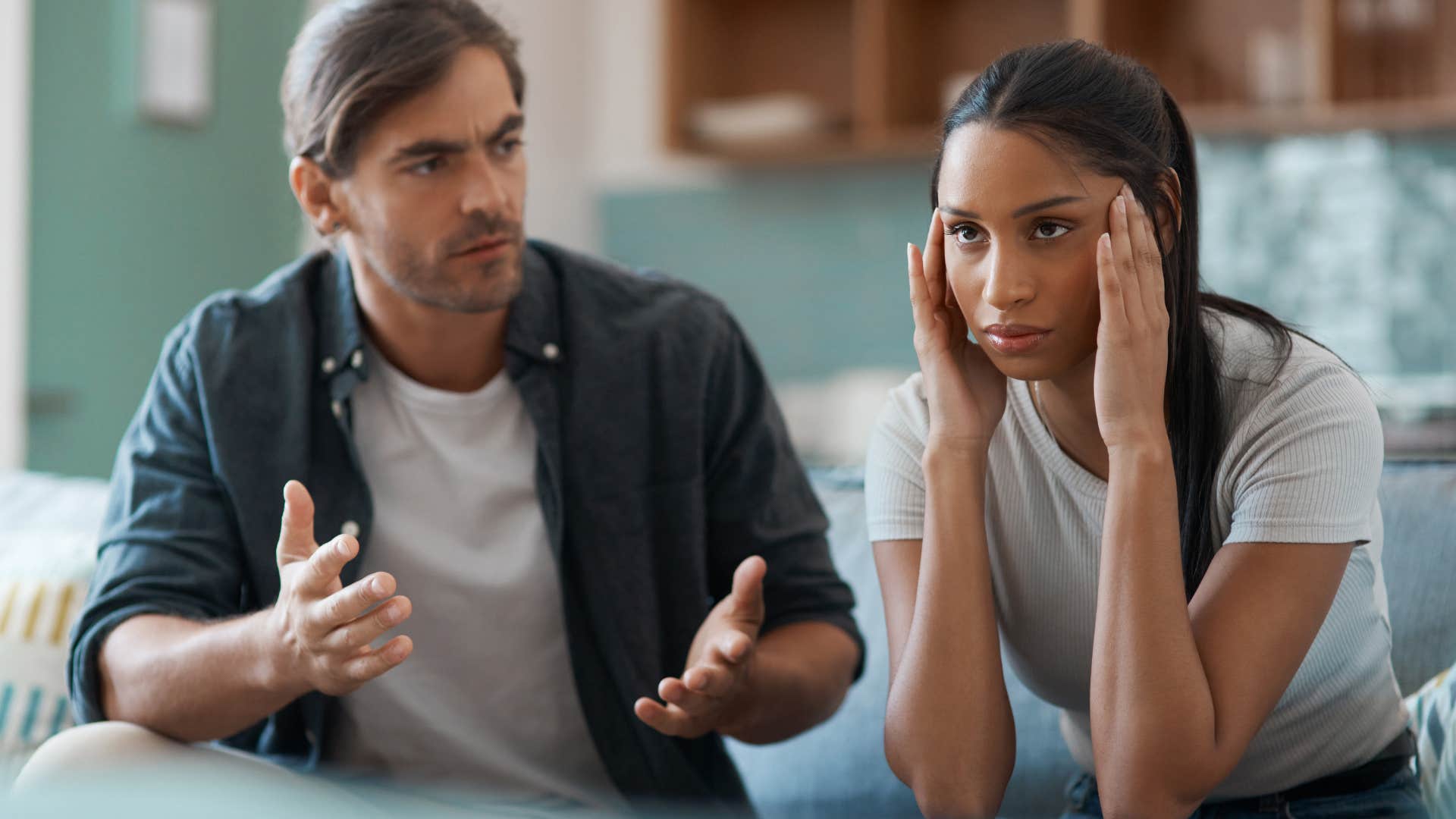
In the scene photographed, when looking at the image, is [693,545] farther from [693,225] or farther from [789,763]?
[693,225]

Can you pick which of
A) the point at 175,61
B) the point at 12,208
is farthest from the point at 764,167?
the point at 12,208

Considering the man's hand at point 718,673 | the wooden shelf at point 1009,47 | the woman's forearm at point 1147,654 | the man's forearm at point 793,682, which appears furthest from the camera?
the wooden shelf at point 1009,47

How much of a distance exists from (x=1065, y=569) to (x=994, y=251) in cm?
30

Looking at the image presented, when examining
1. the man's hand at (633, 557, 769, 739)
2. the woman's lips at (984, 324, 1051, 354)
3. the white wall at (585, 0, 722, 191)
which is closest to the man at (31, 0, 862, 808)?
the man's hand at (633, 557, 769, 739)

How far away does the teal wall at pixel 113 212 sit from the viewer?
3326 mm

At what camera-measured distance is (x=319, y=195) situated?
68.6 inches

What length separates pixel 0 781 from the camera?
1.68 meters

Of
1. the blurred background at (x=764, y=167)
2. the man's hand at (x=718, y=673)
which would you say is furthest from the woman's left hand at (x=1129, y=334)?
the blurred background at (x=764, y=167)

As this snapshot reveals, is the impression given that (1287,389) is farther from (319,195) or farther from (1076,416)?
(319,195)

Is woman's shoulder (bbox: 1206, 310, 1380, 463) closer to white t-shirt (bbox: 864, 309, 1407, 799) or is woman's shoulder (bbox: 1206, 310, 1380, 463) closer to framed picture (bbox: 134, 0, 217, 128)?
white t-shirt (bbox: 864, 309, 1407, 799)

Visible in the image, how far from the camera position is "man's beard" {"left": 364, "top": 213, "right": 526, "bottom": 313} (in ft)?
5.25

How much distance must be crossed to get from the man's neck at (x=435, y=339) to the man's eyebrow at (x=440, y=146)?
0.52 feet

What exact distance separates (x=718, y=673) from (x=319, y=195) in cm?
80

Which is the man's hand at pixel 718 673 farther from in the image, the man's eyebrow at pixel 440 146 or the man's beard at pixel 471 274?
the man's eyebrow at pixel 440 146
